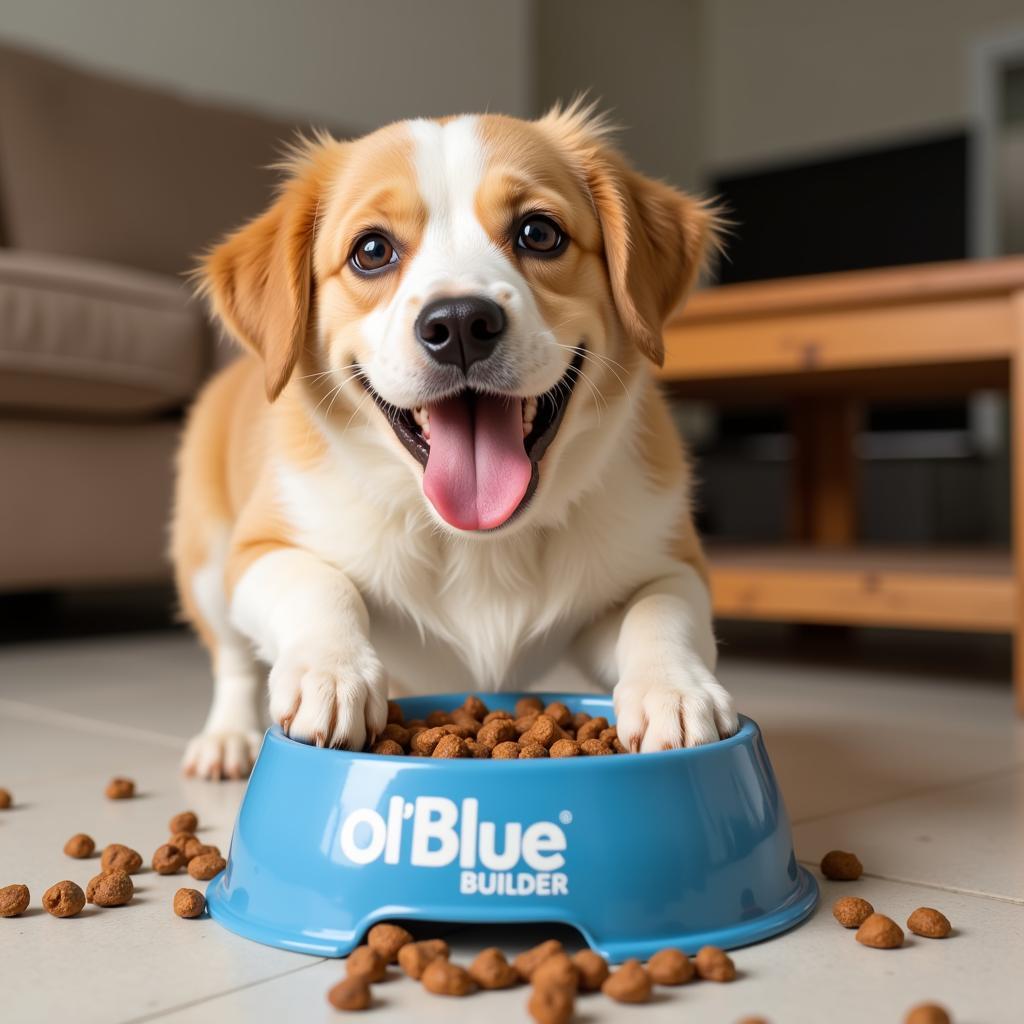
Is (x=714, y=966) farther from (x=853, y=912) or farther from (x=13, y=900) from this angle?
(x=13, y=900)

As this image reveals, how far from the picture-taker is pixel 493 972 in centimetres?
100

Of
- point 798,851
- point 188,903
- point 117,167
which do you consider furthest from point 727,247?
point 117,167

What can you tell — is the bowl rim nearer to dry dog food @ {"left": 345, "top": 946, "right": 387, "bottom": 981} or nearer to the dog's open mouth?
dry dog food @ {"left": 345, "top": 946, "right": 387, "bottom": 981}

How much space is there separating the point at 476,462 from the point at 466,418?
58mm

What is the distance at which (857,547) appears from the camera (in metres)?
3.59

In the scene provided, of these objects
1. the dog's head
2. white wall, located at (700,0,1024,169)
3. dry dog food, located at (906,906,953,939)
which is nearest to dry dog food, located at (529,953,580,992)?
dry dog food, located at (906,906,953,939)

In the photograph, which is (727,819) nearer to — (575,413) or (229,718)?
(575,413)

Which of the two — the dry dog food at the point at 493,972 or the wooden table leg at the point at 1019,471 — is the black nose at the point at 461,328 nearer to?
the dry dog food at the point at 493,972

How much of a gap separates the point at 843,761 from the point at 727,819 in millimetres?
856

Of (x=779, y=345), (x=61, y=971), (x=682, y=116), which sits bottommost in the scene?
(x=61, y=971)

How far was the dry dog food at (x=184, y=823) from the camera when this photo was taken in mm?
1495

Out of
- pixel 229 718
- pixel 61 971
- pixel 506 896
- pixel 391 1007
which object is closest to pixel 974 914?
pixel 506 896

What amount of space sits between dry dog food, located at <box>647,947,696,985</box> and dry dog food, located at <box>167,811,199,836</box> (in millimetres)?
695

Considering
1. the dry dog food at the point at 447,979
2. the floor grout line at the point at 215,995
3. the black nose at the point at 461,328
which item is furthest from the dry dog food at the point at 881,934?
the black nose at the point at 461,328
